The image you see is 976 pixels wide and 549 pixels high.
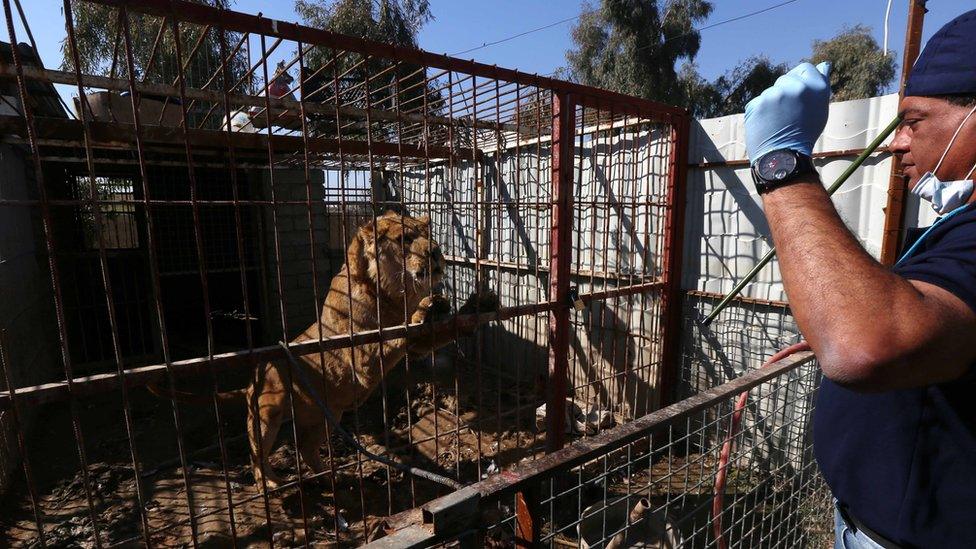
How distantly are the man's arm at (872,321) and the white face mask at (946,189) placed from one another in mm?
406

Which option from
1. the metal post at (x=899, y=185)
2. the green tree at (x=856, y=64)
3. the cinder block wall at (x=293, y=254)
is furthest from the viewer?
the green tree at (x=856, y=64)

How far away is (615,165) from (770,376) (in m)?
3.50

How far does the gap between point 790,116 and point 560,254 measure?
2.38m

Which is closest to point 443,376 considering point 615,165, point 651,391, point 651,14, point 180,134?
point 651,391

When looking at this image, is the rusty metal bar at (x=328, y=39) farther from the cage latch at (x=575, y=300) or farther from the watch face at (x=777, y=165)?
the watch face at (x=777, y=165)

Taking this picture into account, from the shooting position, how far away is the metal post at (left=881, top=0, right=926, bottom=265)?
3.21 metres

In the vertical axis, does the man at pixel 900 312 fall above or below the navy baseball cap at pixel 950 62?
below

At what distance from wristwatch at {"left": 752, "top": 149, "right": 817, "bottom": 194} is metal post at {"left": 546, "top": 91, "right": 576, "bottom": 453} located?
8.15 ft

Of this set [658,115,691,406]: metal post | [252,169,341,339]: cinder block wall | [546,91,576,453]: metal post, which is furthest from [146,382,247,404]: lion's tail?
[658,115,691,406]: metal post

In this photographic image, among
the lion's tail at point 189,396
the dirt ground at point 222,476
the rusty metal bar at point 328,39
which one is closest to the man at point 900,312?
the rusty metal bar at point 328,39

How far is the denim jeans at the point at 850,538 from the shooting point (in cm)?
133

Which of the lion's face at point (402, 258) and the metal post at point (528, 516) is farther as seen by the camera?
the lion's face at point (402, 258)

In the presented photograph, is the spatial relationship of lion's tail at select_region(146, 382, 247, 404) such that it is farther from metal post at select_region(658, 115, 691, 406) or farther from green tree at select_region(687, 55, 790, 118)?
green tree at select_region(687, 55, 790, 118)

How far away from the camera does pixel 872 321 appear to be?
0.86m
